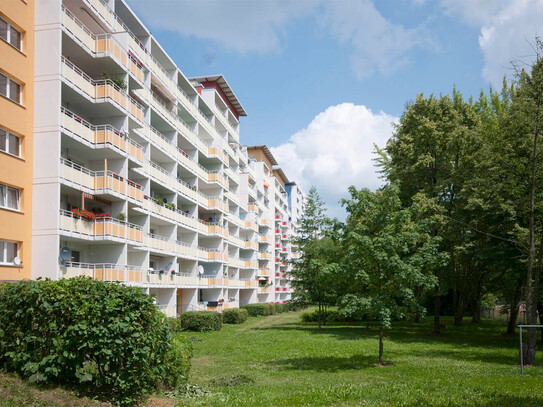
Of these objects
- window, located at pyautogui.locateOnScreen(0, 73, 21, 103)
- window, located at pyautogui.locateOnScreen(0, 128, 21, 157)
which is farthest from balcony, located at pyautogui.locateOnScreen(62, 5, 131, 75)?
window, located at pyautogui.locateOnScreen(0, 128, 21, 157)

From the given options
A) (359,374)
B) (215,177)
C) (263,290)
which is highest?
(215,177)

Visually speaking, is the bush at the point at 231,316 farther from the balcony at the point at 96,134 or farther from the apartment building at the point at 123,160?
the balcony at the point at 96,134

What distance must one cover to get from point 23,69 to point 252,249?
47589 millimetres

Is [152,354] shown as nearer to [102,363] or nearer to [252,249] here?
[102,363]

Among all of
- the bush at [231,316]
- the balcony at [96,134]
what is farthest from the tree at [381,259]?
the bush at [231,316]

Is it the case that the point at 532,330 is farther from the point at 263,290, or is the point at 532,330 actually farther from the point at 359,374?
the point at 263,290

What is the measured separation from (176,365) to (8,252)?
13587 mm

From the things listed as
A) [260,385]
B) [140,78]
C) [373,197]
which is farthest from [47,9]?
[260,385]

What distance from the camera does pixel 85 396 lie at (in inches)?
364

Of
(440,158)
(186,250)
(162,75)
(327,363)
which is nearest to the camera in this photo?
(327,363)

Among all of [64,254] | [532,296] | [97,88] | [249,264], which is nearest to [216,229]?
[249,264]

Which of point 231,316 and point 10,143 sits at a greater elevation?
point 10,143

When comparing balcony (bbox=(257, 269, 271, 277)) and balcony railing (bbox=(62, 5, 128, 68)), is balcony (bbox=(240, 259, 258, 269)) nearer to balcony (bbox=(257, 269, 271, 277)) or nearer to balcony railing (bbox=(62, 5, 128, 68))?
balcony (bbox=(257, 269, 271, 277))

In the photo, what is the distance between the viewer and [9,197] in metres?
22.1
